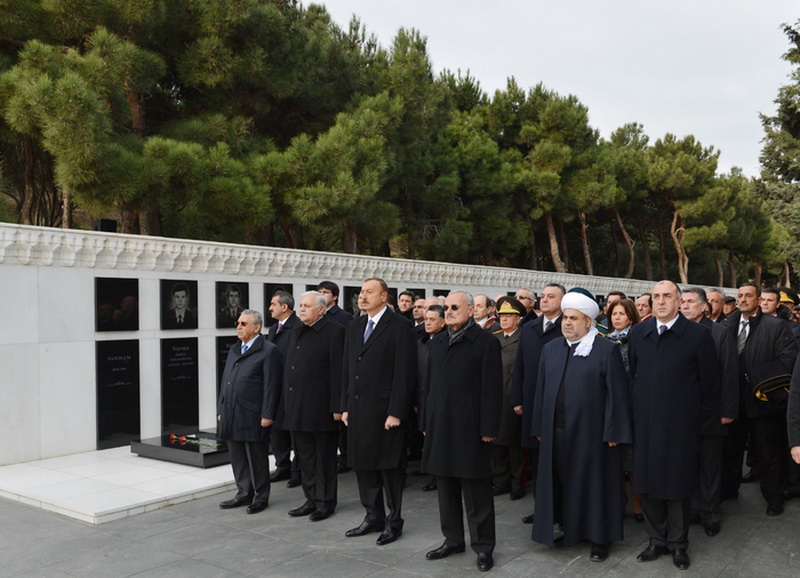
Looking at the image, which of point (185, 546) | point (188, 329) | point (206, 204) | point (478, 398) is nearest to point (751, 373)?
point (478, 398)

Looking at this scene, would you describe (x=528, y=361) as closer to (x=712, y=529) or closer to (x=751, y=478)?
(x=712, y=529)

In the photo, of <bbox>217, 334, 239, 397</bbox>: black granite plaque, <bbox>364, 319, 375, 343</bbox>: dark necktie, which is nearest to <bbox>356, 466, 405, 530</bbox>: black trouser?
<bbox>364, 319, 375, 343</bbox>: dark necktie

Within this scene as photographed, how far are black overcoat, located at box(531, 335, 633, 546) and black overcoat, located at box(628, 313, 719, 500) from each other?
159mm

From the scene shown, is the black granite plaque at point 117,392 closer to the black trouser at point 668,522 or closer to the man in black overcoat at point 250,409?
the man in black overcoat at point 250,409

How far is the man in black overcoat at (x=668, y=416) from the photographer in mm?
4262

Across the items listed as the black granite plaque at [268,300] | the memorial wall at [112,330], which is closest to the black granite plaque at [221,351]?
the memorial wall at [112,330]

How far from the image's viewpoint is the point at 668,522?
434 centimetres

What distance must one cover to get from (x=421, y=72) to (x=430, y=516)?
47.2ft

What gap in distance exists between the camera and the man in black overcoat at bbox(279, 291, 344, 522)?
17.4ft

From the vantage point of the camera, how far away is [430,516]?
210 inches

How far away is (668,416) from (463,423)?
1295mm

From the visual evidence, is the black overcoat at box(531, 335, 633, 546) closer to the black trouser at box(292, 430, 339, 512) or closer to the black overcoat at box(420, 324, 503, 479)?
the black overcoat at box(420, 324, 503, 479)

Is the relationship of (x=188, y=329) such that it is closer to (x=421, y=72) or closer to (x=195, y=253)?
(x=195, y=253)

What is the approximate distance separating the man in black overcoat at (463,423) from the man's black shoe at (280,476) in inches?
104
